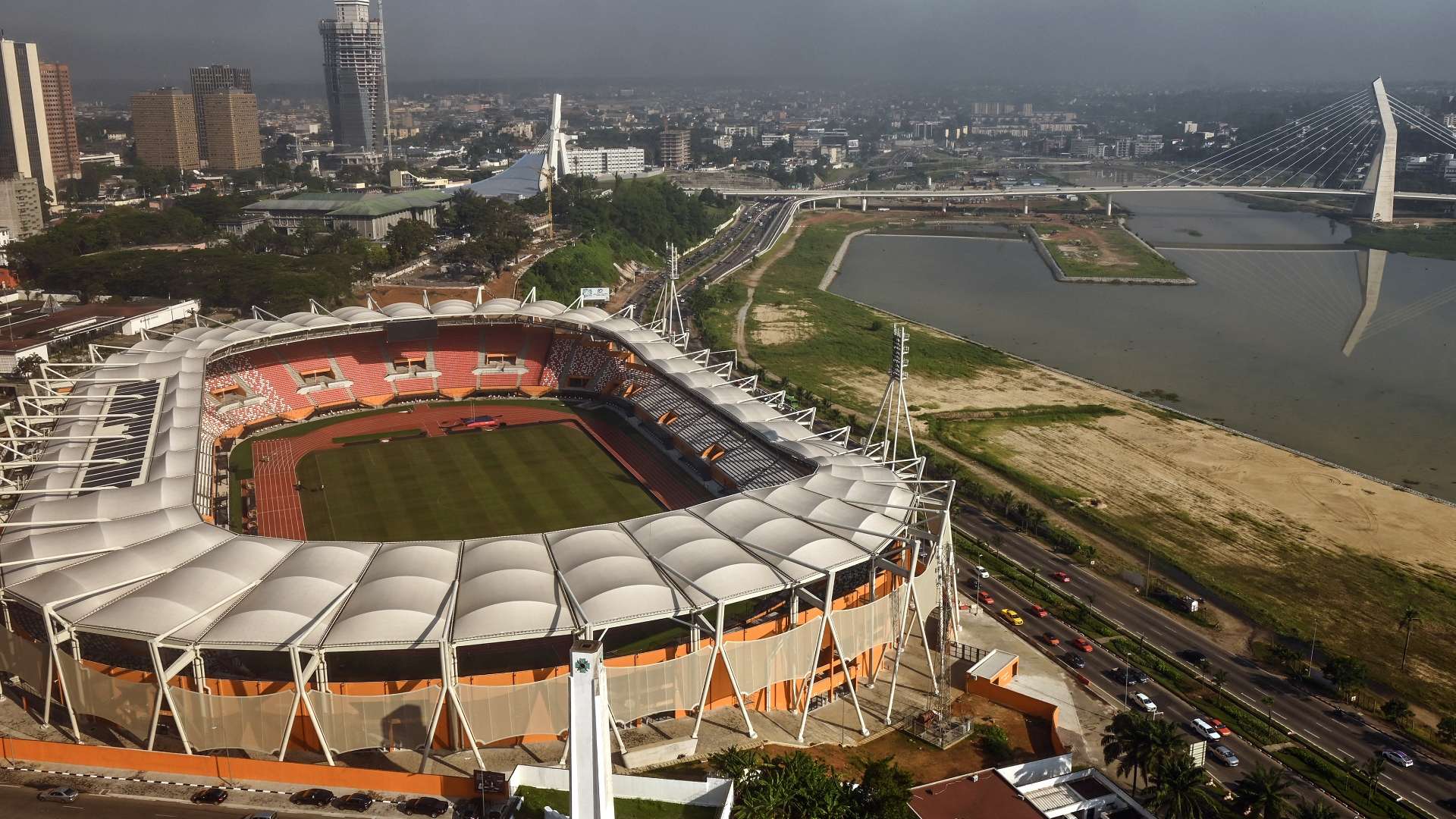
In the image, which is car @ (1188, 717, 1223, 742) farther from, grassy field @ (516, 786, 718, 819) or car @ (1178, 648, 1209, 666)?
grassy field @ (516, 786, 718, 819)

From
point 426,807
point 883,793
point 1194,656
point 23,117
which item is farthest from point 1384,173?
point 23,117

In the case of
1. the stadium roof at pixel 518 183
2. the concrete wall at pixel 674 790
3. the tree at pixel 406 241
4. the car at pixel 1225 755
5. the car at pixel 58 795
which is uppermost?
the stadium roof at pixel 518 183

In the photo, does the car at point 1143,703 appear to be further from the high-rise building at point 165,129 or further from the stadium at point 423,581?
the high-rise building at point 165,129

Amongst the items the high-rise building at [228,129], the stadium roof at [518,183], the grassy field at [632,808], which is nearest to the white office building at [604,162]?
the stadium roof at [518,183]

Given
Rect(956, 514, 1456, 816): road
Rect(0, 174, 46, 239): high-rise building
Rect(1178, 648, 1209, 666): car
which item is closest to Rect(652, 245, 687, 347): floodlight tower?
Rect(956, 514, 1456, 816): road

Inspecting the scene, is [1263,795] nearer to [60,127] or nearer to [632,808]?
[632,808]

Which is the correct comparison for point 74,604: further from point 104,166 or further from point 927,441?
point 104,166

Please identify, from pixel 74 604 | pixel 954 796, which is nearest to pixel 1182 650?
pixel 954 796
